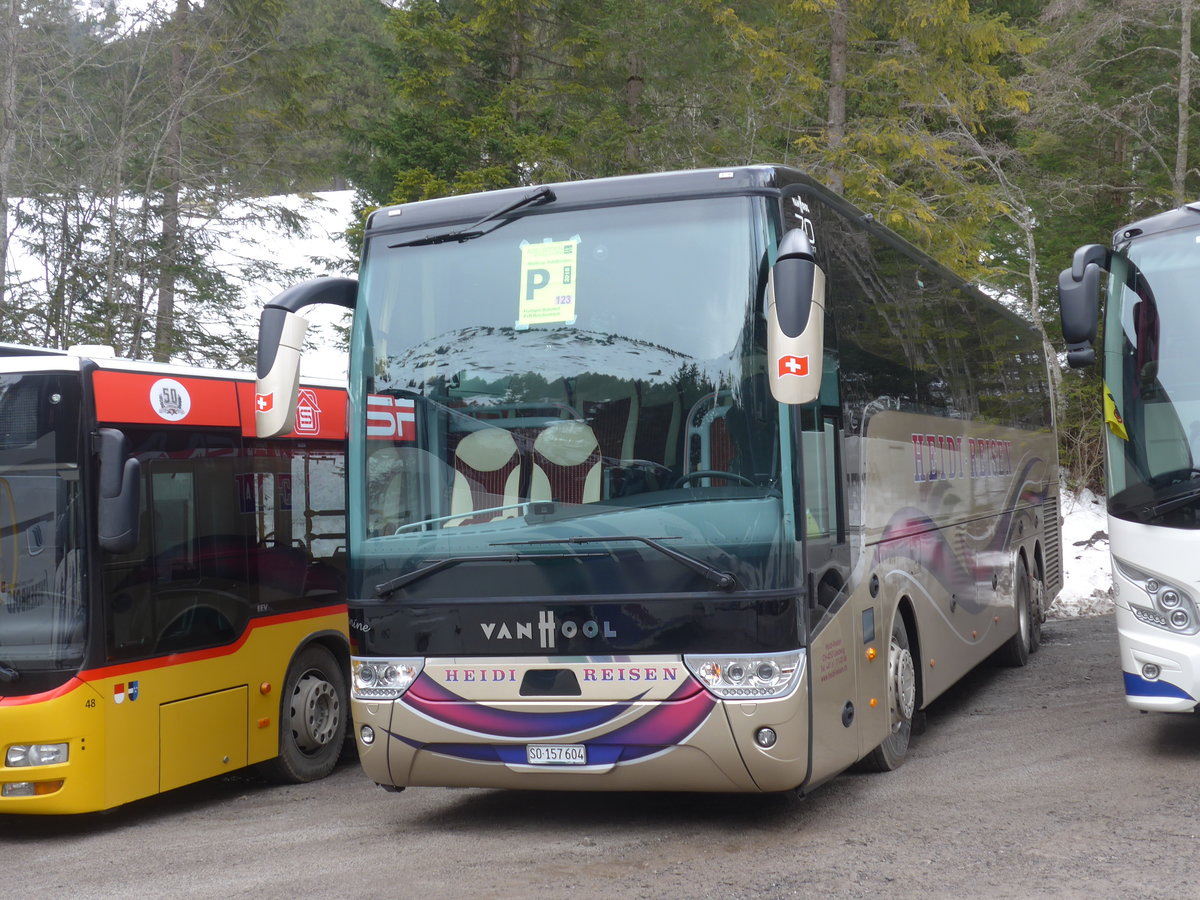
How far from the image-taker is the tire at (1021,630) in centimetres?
1214

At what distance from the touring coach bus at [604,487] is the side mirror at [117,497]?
3.40 feet

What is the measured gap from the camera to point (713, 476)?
6000mm

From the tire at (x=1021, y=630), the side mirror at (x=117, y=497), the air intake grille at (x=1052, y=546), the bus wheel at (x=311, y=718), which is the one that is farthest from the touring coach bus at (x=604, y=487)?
the air intake grille at (x=1052, y=546)

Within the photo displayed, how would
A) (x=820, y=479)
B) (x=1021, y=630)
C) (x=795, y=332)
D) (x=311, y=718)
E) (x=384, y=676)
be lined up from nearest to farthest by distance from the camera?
(x=795, y=332) → (x=820, y=479) → (x=384, y=676) → (x=311, y=718) → (x=1021, y=630)

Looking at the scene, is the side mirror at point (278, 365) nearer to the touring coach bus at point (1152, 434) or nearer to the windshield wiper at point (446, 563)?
the windshield wiper at point (446, 563)

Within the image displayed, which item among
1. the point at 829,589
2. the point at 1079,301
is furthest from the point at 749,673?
the point at 1079,301

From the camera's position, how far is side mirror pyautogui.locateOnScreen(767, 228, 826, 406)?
566 centimetres

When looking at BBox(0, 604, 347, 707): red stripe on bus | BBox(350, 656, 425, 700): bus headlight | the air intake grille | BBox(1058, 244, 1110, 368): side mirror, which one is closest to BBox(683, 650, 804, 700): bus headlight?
BBox(350, 656, 425, 700): bus headlight

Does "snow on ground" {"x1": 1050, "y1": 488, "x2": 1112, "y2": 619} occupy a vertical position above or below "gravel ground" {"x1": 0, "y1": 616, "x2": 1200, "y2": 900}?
above

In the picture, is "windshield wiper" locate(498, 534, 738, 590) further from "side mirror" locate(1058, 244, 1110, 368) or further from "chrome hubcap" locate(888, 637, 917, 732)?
"side mirror" locate(1058, 244, 1110, 368)

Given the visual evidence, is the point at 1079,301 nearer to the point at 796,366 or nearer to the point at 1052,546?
the point at 796,366

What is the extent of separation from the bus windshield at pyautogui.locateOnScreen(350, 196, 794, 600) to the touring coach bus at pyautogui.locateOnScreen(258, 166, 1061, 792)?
0.04ft

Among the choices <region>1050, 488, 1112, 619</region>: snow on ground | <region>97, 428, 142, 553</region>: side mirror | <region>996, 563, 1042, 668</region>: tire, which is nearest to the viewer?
<region>97, 428, 142, 553</region>: side mirror

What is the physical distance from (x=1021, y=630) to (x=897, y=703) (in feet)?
16.6
